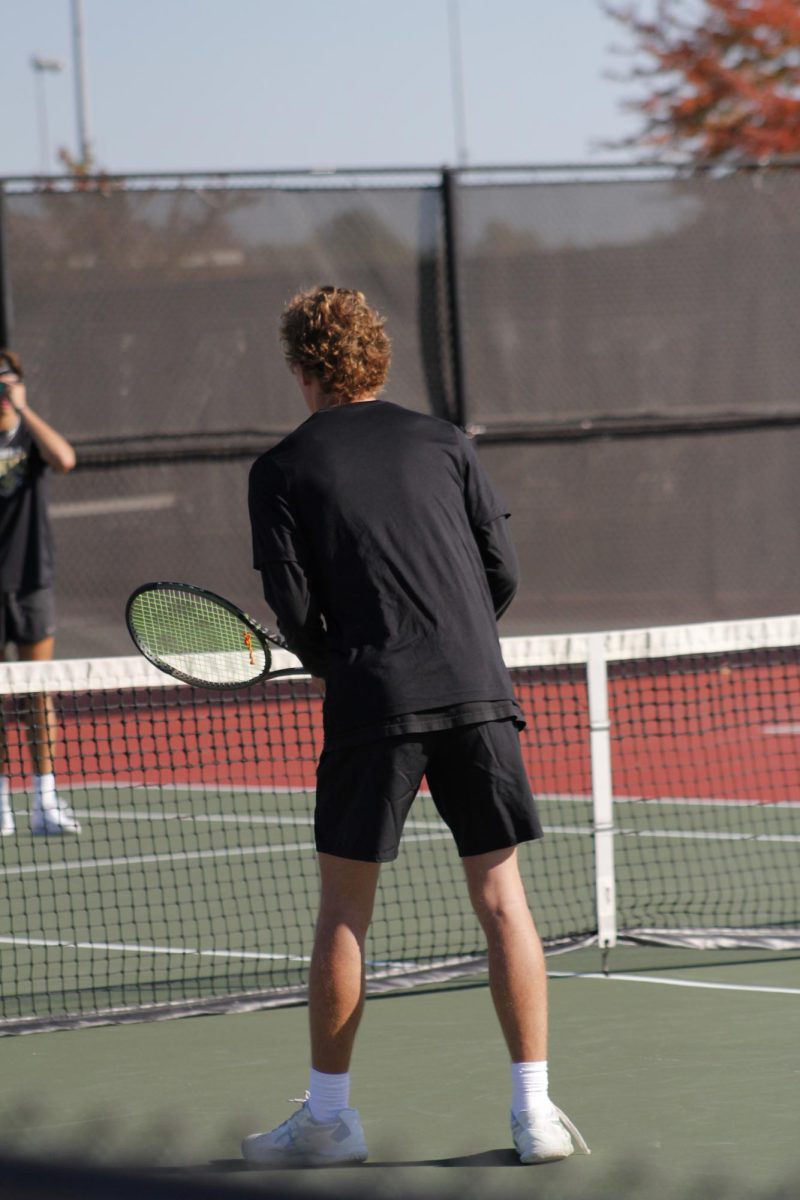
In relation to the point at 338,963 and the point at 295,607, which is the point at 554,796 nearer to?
the point at 338,963

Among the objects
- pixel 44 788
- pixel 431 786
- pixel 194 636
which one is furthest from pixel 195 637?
pixel 44 788

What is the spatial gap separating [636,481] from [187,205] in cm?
332

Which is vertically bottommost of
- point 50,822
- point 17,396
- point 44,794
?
point 50,822

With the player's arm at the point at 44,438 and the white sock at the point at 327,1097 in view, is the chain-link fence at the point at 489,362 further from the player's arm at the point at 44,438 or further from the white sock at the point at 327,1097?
the white sock at the point at 327,1097

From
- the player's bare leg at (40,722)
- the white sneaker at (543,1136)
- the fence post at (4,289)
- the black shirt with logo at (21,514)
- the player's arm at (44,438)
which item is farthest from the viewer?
the fence post at (4,289)

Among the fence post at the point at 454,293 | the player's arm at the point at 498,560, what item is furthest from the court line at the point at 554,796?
the player's arm at the point at 498,560

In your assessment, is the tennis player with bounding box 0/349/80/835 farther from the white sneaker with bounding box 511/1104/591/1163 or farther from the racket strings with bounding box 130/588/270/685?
the white sneaker with bounding box 511/1104/591/1163

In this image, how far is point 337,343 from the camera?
3408 millimetres

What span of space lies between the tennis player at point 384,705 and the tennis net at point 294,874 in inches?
55.7

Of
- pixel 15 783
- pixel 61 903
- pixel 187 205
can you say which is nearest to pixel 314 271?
pixel 187 205

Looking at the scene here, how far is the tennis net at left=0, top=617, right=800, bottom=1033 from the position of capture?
4977 millimetres

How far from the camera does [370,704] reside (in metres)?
3.25

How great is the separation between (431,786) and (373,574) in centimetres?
43

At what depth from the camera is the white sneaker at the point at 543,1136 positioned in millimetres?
3264
